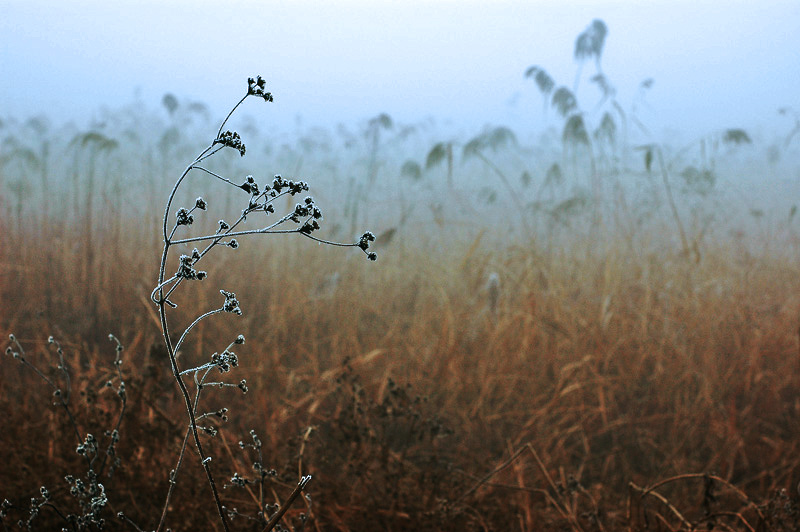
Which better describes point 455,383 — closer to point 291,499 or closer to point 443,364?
point 443,364

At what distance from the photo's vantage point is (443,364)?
2006 millimetres

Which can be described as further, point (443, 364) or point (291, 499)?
point (443, 364)

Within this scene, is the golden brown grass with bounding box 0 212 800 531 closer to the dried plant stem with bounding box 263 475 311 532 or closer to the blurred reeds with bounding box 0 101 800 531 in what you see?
the blurred reeds with bounding box 0 101 800 531

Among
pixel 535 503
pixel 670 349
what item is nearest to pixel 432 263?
pixel 670 349

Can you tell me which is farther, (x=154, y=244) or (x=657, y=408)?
(x=154, y=244)

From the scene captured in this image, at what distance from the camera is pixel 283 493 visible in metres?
1.29

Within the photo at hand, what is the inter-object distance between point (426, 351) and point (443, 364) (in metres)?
0.09

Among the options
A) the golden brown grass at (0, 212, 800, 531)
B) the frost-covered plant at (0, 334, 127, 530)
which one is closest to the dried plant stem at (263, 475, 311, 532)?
the frost-covered plant at (0, 334, 127, 530)

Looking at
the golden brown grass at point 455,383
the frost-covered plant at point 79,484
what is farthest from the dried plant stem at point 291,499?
the golden brown grass at point 455,383

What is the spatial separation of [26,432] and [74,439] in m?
0.14

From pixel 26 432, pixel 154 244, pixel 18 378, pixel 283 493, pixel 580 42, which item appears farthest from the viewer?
pixel 154 244

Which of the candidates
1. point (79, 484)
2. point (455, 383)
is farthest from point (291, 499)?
point (455, 383)

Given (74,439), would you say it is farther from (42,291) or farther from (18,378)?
(42,291)

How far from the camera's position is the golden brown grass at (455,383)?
1300mm
